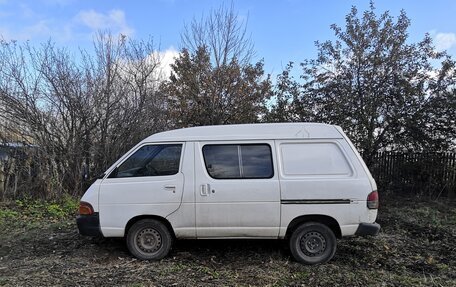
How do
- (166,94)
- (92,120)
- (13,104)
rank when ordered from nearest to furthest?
(13,104) → (92,120) → (166,94)

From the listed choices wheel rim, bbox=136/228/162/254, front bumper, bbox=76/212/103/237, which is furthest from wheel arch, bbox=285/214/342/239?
front bumper, bbox=76/212/103/237

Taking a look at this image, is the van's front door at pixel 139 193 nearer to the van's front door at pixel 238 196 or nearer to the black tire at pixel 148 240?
the black tire at pixel 148 240

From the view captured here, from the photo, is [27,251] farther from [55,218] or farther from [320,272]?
[320,272]

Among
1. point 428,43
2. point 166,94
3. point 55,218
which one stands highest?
point 428,43

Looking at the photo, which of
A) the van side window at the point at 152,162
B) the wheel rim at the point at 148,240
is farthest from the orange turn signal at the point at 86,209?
the wheel rim at the point at 148,240

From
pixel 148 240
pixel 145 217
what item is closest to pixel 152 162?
pixel 145 217

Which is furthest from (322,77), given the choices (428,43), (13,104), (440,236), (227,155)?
(13,104)

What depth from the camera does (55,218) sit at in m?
8.91

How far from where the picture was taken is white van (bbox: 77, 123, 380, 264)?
5.71m

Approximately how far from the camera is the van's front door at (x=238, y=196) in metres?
5.73

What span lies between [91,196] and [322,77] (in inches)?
349

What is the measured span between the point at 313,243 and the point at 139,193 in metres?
2.54

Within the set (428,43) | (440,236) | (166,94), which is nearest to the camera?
(440,236)

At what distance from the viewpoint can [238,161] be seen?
19.4 feet
